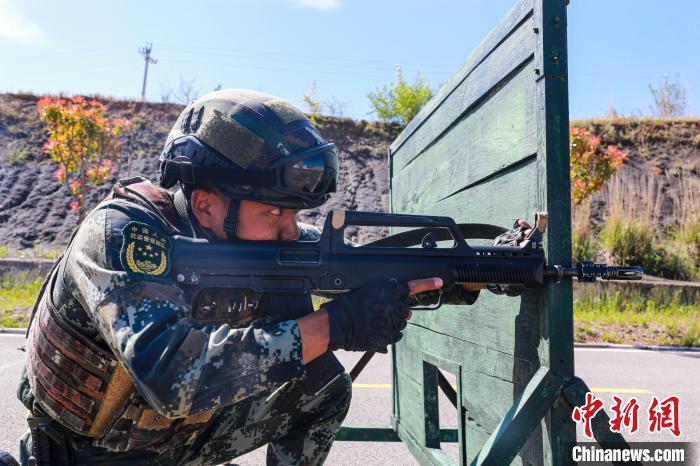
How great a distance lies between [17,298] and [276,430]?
7.90 meters

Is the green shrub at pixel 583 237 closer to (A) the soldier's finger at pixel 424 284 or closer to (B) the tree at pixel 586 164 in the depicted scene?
(B) the tree at pixel 586 164

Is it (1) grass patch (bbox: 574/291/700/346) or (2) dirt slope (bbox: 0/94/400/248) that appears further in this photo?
(2) dirt slope (bbox: 0/94/400/248)

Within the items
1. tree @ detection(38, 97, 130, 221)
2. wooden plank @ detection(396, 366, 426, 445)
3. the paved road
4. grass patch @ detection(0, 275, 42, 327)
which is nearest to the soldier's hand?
wooden plank @ detection(396, 366, 426, 445)

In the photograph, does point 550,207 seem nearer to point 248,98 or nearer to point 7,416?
point 248,98

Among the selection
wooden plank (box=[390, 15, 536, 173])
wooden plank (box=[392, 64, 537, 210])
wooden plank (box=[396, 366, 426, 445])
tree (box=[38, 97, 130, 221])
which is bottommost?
wooden plank (box=[396, 366, 426, 445])

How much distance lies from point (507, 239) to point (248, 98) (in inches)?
39.9

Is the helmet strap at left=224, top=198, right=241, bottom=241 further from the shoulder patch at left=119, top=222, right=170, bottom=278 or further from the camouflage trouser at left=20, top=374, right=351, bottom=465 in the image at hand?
the camouflage trouser at left=20, top=374, right=351, bottom=465

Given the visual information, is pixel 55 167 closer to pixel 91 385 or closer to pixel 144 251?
pixel 91 385

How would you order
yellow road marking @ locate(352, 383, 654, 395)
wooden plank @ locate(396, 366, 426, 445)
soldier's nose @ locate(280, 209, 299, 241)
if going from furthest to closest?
yellow road marking @ locate(352, 383, 654, 395), wooden plank @ locate(396, 366, 426, 445), soldier's nose @ locate(280, 209, 299, 241)

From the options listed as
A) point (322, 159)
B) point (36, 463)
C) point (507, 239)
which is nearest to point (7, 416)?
point (36, 463)

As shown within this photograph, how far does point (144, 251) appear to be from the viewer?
1.56 metres

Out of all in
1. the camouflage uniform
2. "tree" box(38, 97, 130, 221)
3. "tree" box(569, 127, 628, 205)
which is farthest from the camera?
"tree" box(38, 97, 130, 221)

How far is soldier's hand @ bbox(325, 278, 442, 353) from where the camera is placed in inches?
64.1

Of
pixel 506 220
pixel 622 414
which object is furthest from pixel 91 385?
pixel 622 414
